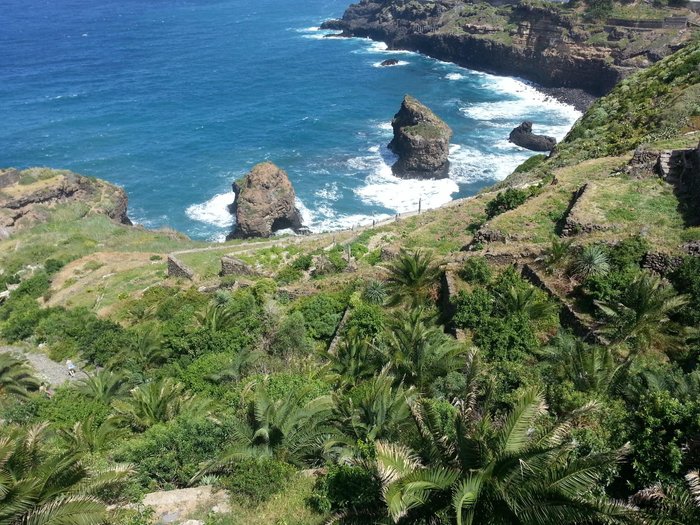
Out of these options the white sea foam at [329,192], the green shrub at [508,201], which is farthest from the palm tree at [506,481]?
the white sea foam at [329,192]

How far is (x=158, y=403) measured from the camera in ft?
54.6

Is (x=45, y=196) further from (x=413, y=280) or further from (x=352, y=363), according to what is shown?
(x=352, y=363)

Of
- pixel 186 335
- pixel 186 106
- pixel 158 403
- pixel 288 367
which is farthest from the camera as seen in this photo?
pixel 186 106

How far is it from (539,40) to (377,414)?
110m

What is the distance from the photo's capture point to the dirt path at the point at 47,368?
25.0 metres

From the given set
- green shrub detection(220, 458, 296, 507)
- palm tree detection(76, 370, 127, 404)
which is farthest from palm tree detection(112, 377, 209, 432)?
green shrub detection(220, 458, 296, 507)

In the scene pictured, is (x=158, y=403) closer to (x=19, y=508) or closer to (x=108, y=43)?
(x=19, y=508)

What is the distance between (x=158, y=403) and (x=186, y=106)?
301 ft

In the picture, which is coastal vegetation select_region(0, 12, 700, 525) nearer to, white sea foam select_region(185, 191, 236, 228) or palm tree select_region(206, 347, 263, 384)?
palm tree select_region(206, 347, 263, 384)

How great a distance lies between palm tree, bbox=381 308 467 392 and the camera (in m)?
16.6

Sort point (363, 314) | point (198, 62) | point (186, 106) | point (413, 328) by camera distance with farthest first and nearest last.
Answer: point (198, 62)
point (186, 106)
point (363, 314)
point (413, 328)

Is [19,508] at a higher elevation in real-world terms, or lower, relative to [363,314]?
higher

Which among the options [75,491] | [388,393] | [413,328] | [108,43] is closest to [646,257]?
[413,328]

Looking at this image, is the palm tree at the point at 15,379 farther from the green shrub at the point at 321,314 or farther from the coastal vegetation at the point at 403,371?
the green shrub at the point at 321,314
